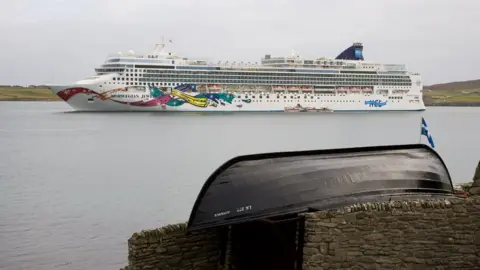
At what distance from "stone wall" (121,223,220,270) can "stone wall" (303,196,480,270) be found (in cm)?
173

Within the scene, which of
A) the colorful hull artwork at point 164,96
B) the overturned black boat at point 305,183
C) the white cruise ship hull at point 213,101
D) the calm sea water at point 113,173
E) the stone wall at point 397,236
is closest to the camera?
the stone wall at point 397,236

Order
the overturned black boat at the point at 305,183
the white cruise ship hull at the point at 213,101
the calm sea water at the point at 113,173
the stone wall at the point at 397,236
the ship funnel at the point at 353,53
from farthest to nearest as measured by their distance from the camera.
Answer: the ship funnel at the point at 353,53
the white cruise ship hull at the point at 213,101
the calm sea water at the point at 113,173
the overturned black boat at the point at 305,183
the stone wall at the point at 397,236

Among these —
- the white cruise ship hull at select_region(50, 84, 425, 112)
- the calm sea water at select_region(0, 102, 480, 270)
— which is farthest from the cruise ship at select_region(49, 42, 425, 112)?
the calm sea water at select_region(0, 102, 480, 270)

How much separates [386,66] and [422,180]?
93.6 metres

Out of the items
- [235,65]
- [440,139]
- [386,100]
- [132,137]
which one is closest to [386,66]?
[386,100]

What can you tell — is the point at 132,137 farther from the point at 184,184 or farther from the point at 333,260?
the point at 333,260

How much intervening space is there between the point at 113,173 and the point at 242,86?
59221 mm

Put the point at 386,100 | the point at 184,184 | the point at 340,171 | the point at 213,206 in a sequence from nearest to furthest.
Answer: the point at 213,206 < the point at 340,171 < the point at 184,184 < the point at 386,100

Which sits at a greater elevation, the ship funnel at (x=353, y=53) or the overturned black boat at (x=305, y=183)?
the ship funnel at (x=353, y=53)

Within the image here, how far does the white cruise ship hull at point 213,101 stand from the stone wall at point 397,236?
73.4 m

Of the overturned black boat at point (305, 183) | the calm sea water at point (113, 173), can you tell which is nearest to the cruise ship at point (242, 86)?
the calm sea water at point (113, 173)

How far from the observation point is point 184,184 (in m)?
25.9

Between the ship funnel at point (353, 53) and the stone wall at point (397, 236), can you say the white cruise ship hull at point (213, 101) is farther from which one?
the stone wall at point (397, 236)

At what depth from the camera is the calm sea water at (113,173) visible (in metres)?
15.1
